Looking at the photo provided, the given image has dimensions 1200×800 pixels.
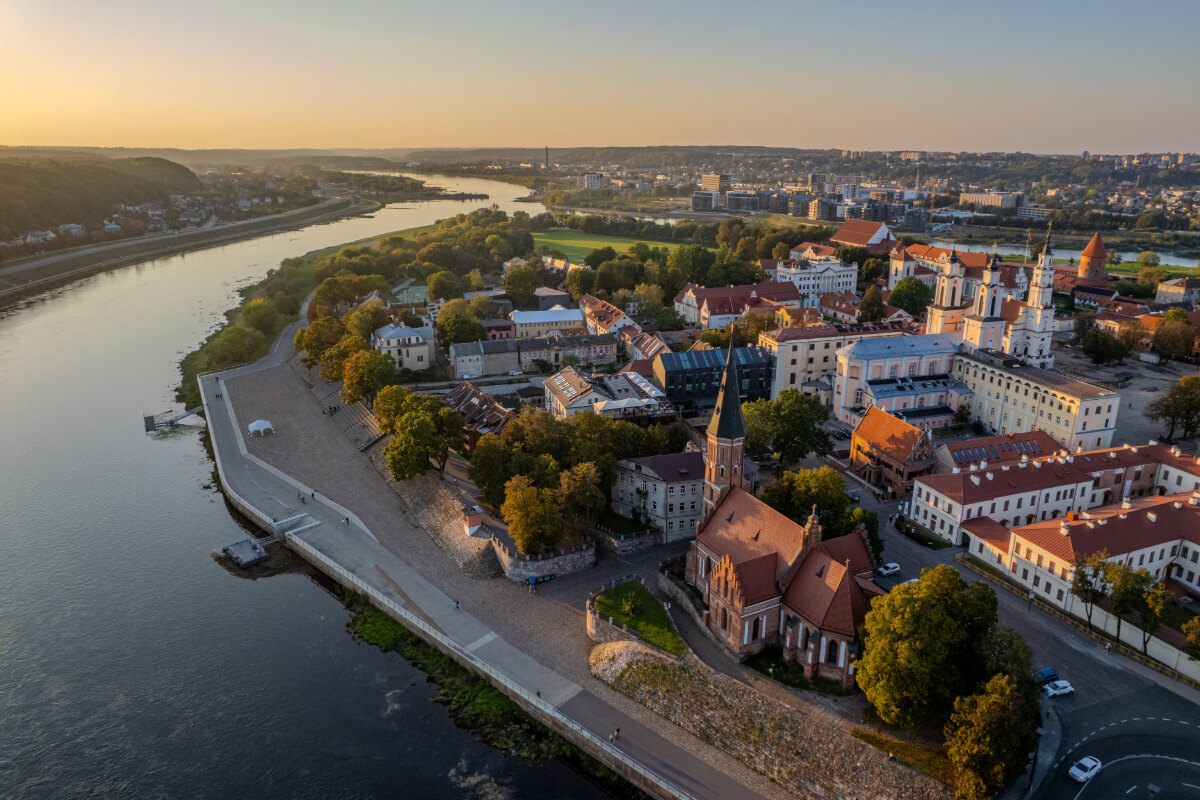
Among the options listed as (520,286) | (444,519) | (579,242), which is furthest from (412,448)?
(579,242)

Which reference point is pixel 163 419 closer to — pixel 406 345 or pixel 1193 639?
pixel 406 345

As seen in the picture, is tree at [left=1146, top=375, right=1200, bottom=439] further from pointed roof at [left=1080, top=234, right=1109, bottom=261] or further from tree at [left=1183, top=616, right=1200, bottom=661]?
pointed roof at [left=1080, top=234, right=1109, bottom=261]

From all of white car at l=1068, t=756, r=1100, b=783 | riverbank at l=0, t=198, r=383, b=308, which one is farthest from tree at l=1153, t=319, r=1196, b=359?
riverbank at l=0, t=198, r=383, b=308

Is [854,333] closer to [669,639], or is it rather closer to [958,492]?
[958,492]

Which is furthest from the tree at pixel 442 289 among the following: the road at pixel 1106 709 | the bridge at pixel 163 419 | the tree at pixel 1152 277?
the tree at pixel 1152 277

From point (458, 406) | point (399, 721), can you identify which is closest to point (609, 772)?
point (399, 721)
